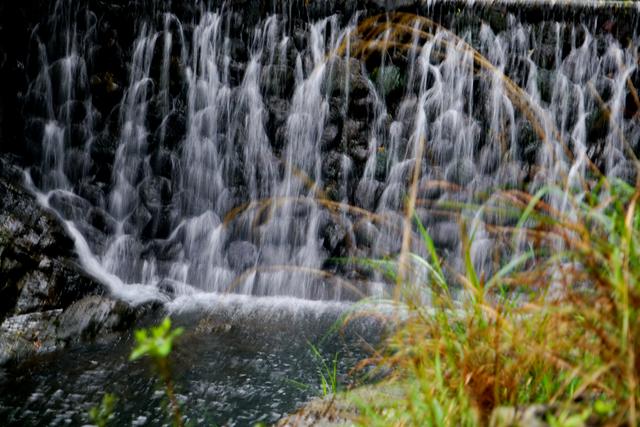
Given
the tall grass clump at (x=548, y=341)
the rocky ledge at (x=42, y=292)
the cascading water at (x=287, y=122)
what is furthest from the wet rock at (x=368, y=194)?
the tall grass clump at (x=548, y=341)

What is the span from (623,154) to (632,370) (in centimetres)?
595

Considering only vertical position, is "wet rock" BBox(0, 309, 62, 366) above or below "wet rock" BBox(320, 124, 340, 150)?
below

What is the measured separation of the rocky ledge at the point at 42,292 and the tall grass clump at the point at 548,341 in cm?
331

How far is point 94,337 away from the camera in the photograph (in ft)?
15.2

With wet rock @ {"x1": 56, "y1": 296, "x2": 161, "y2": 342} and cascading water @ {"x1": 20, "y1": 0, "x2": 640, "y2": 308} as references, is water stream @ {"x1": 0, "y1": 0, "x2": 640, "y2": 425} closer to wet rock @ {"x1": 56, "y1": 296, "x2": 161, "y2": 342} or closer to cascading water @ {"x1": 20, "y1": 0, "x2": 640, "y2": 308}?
cascading water @ {"x1": 20, "y1": 0, "x2": 640, "y2": 308}

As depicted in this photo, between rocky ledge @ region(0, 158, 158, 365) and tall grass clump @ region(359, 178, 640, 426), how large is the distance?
10.9ft

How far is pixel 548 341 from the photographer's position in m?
1.81

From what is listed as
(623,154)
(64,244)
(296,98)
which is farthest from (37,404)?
(623,154)

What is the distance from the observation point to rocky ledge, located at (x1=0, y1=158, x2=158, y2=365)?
4574 mm

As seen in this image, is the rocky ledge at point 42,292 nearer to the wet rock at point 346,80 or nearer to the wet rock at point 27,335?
the wet rock at point 27,335

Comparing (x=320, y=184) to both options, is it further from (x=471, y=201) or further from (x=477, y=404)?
(x=477, y=404)

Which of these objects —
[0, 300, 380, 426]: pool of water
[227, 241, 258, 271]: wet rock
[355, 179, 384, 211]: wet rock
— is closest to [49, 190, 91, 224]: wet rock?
[227, 241, 258, 271]: wet rock

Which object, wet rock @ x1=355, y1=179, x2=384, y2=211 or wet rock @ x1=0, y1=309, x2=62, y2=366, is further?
wet rock @ x1=355, y1=179, x2=384, y2=211

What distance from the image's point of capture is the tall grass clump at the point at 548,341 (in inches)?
61.8
